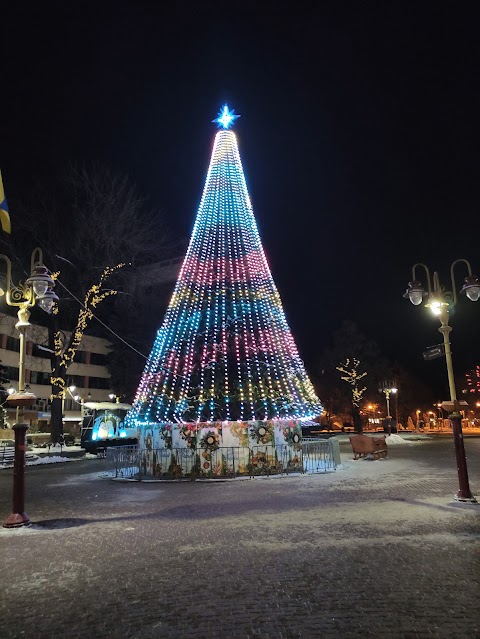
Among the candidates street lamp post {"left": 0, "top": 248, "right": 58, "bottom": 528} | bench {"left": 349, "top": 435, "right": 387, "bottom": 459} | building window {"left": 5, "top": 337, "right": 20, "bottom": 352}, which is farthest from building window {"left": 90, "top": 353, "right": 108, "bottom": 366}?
street lamp post {"left": 0, "top": 248, "right": 58, "bottom": 528}

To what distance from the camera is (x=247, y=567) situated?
18.7 feet

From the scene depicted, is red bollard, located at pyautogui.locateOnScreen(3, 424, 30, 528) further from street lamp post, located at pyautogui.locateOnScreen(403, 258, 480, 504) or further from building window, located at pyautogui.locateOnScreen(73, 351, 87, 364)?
building window, located at pyautogui.locateOnScreen(73, 351, 87, 364)

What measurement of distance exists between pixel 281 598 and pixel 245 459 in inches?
Answer: 389

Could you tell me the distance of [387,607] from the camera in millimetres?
4469

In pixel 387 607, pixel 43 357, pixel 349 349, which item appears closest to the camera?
pixel 387 607

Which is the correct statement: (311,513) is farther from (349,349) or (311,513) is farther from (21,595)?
(349,349)

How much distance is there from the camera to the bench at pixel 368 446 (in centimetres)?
1858

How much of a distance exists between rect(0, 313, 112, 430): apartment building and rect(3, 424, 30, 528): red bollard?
27402 mm

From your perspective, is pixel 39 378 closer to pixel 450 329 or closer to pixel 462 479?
pixel 450 329

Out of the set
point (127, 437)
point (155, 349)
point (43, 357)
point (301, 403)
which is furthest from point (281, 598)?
point (43, 357)

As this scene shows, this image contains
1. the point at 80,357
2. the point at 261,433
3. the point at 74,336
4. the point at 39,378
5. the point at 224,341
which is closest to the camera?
the point at 261,433

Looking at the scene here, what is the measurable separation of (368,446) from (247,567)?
45.7ft

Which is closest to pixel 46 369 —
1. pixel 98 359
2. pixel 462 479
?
pixel 98 359

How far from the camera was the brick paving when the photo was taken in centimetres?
425
